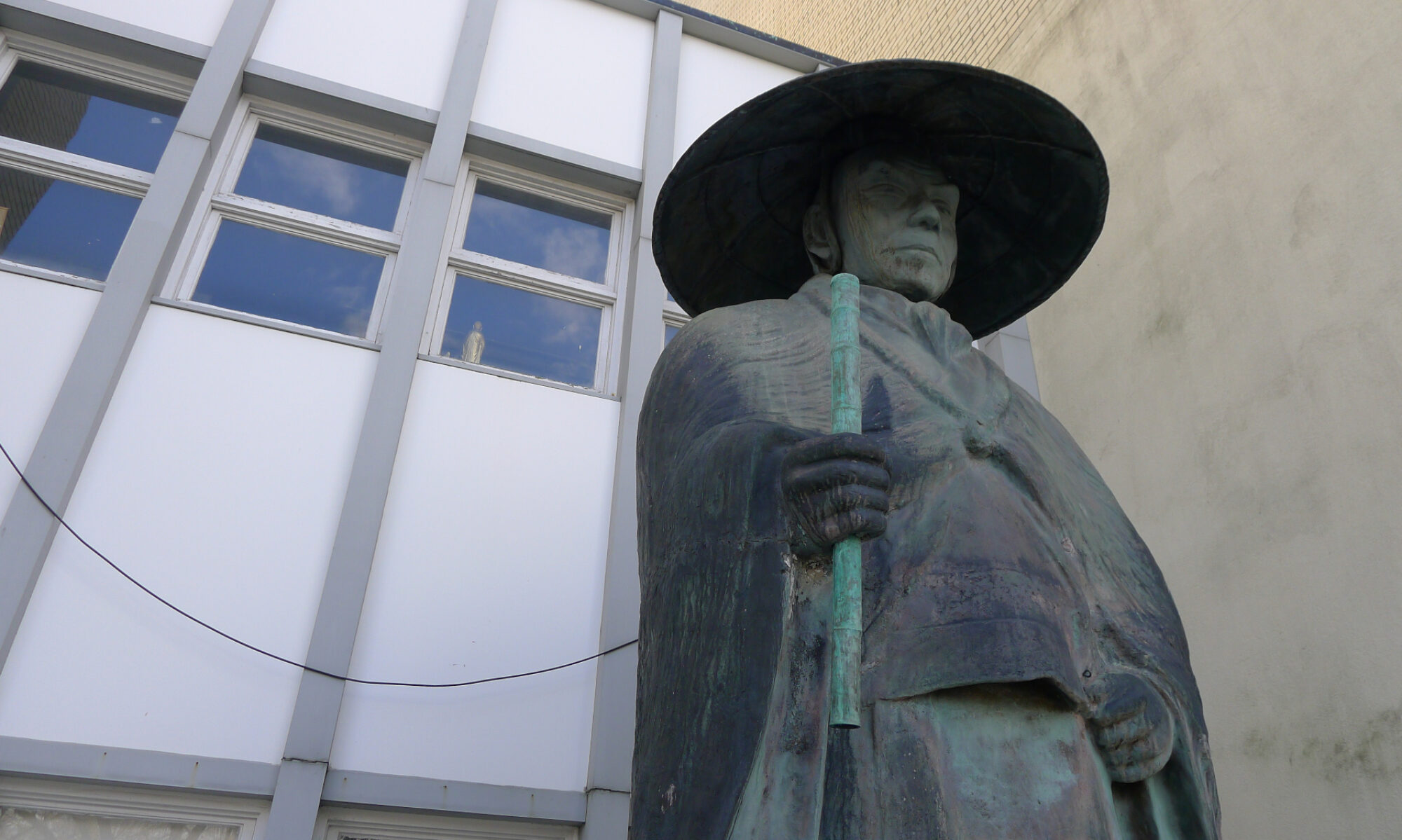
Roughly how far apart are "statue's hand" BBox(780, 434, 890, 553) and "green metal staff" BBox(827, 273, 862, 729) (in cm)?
3

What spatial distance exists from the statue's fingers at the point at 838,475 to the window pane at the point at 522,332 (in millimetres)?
4400

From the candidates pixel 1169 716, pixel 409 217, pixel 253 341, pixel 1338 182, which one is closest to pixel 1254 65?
pixel 1338 182

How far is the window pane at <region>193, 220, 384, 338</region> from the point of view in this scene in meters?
5.95

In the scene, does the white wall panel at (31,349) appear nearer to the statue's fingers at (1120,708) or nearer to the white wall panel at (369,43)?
the white wall panel at (369,43)

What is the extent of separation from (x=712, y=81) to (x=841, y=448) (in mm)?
6463

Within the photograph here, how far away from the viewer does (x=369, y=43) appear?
6.80 metres

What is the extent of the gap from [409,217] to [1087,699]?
208 inches

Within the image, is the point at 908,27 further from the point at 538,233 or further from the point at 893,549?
the point at 893,549

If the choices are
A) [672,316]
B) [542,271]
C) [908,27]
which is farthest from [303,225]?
[908,27]

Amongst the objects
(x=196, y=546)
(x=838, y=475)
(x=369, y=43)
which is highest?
(x=369, y=43)

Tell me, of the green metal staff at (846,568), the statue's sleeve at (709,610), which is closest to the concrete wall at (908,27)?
the statue's sleeve at (709,610)

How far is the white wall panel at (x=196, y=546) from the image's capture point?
4.52 metres

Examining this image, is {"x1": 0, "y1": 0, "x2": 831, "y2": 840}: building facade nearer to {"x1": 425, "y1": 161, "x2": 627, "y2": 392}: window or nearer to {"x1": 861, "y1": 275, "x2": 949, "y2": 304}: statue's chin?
{"x1": 425, "y1": 161, "x2": 627, "y2": 392}: window

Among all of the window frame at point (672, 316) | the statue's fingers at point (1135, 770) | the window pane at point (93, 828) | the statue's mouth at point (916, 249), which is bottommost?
the statue's fingers at point (1135, 770)
